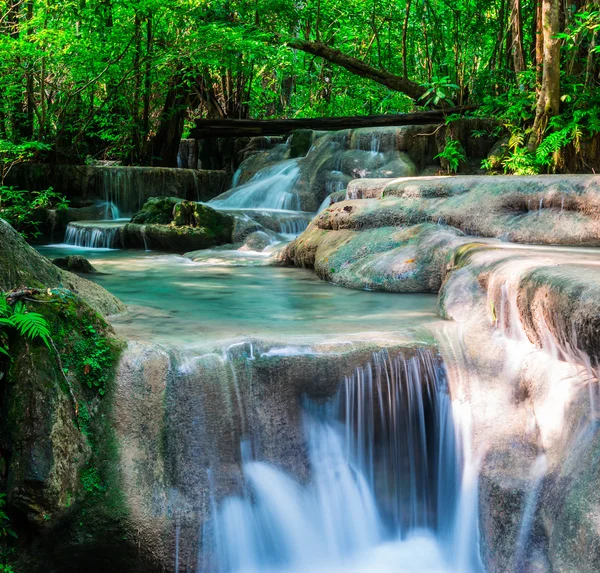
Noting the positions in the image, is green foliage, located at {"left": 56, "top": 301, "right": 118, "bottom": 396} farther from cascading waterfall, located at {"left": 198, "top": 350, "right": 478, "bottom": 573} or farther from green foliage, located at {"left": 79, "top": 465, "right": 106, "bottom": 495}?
cascading waterfall, located at {"left": 198, "top": 350, "right": 478, "bottom": 573}

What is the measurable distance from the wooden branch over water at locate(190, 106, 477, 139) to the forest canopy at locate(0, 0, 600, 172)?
435 mm

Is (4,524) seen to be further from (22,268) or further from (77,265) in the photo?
(77,265)

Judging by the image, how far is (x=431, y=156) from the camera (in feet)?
42.0

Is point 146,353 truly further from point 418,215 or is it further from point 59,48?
point 59,48

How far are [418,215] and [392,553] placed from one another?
14.6 feet

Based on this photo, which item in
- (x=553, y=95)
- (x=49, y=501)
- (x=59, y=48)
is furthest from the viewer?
(x=59, y=48)

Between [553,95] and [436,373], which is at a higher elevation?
[553,95]

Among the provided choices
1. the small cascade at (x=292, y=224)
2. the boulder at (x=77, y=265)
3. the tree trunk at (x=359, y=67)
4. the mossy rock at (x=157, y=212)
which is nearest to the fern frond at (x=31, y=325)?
the boulder at (x=77, y=265)

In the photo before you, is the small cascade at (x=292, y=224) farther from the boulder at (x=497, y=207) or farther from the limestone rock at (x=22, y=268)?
the limestone rock at (x=22, y=268)

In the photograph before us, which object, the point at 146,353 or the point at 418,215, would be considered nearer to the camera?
the point at 146,353

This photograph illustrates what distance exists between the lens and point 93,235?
11.3m

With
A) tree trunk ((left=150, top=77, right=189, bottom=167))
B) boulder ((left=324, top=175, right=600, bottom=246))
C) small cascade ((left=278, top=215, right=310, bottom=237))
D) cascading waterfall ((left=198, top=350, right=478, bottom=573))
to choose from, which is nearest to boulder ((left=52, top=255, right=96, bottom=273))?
boulder ((left=324, top=175, right=600, bottom=246))

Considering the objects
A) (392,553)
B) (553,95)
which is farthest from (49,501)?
(553,95)

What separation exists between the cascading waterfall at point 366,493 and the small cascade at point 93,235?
26.1ft
